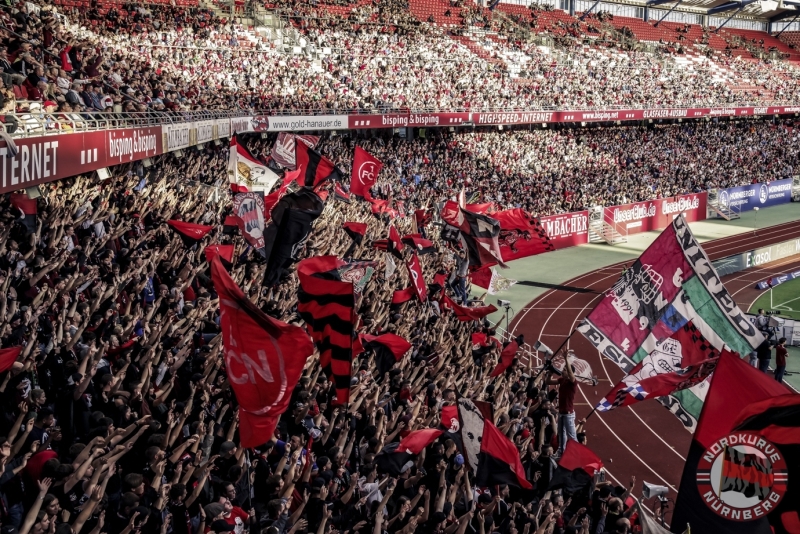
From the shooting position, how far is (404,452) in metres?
7.96

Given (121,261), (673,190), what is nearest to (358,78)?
(673,190)

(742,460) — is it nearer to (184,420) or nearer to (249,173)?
(184,420)

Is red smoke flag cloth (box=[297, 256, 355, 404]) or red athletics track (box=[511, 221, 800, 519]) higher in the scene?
red smoke flag cloth (box=[297, 256, 355, 404])

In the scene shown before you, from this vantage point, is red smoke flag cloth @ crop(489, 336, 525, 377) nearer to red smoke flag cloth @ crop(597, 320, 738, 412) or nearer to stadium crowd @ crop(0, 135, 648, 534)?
stadium crowd @ crop(0, 135, 648, 534)

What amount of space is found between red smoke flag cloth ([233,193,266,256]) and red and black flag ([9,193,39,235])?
2.95 meters

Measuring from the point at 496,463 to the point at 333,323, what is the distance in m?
2.10

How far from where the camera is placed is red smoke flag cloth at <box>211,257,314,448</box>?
5.87 meters

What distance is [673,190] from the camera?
43500 millimetres

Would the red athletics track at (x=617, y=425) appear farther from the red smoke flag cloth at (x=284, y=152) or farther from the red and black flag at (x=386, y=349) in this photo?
the red smoke flag cloth at (x=284, y=152)

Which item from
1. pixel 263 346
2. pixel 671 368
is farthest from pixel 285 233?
pixel 671 368

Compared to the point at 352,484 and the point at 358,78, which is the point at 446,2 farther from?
the point at 352,484

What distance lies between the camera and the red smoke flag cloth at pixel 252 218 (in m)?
12.1

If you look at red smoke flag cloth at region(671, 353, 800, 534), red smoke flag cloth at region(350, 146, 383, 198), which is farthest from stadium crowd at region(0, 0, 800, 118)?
red smoke flag cloth at region(671, 353, 800, 534)

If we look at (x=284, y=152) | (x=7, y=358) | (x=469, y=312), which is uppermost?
(x=284, y=152)
